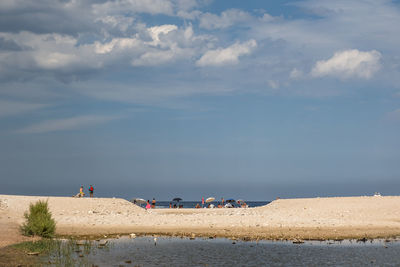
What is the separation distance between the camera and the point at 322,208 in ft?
173

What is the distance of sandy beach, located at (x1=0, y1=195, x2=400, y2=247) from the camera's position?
108ft

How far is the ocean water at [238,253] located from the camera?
74.1ft

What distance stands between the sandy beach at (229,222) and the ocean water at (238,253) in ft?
9.92

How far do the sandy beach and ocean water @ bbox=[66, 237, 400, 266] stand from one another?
3.02m

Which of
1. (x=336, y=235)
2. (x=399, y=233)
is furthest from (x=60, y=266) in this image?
(x=399, y=233)

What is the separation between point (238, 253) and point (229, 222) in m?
14.1

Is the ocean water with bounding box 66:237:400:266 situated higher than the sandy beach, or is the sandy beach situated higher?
the sandy beach

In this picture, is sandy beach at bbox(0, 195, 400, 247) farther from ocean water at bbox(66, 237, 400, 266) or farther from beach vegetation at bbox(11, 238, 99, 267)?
ocean water at bbox(66, 237, 400, 266)

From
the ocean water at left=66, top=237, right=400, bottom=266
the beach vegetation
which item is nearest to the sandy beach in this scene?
the beach vegetation

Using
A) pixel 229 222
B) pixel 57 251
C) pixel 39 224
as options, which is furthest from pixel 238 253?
pixel 229 222

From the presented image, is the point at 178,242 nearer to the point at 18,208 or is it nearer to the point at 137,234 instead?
the point at 137,234

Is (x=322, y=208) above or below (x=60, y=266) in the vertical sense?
above

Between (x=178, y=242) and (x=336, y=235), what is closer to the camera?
(x=178, y=242)

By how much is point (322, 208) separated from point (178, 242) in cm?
2790
